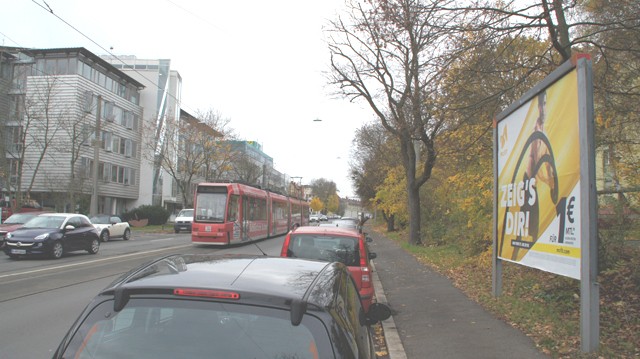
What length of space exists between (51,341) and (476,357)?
5.17 meters

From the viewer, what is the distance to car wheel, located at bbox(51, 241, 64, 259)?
49.9ft

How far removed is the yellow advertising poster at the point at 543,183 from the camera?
5.60m

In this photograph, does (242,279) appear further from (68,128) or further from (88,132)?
(68,128)

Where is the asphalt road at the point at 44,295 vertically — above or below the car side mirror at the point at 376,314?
below

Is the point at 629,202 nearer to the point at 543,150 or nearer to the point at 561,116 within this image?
the point at 543,150

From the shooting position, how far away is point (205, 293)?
2.24 meters

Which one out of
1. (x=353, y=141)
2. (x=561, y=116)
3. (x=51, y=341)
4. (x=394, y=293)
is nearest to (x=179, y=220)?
(x=353, y=141)

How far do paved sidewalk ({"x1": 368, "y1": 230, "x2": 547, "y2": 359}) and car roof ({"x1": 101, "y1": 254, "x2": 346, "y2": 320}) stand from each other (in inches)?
130

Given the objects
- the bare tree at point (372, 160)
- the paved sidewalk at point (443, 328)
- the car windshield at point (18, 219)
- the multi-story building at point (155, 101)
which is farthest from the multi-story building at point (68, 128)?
the paved sidewalk at point (443, 328)

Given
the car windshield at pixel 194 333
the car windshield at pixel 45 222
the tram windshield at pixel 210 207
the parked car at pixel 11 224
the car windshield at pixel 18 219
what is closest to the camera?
the car windshield at pixel 194 333

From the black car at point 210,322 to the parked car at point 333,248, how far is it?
16.8 feet

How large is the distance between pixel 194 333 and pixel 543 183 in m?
5.71

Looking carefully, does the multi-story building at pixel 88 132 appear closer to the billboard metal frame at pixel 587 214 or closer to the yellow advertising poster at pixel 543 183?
the yellow advertising poster at pixel 543 183

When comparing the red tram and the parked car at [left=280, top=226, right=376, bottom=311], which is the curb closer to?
the parked car at [left=280, top=226, right=376, bottom=311]
